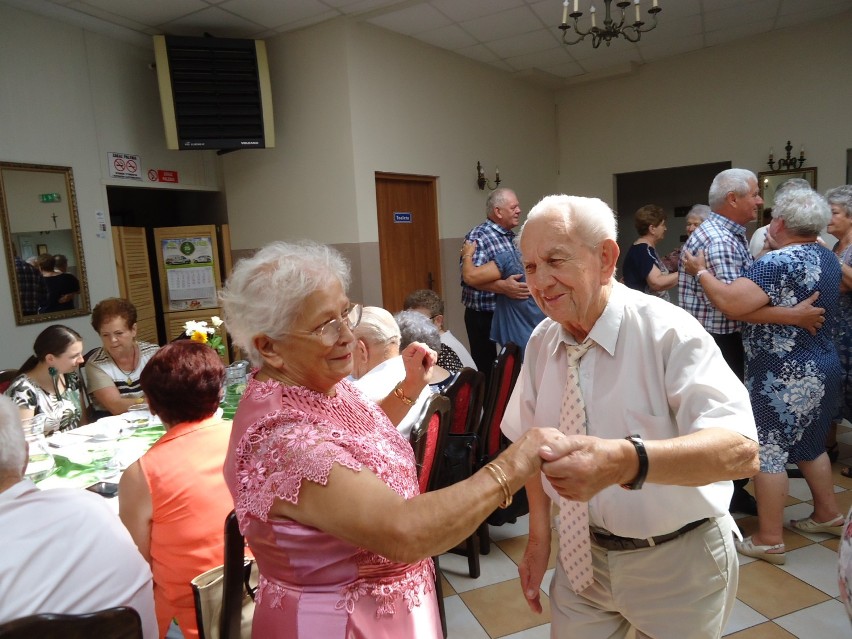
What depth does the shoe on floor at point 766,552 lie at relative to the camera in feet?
9.04

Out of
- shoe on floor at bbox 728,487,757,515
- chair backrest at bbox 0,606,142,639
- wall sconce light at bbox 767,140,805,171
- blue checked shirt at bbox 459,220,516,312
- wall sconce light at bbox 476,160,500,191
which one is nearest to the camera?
chair backrest at bbox 0,606,142,639

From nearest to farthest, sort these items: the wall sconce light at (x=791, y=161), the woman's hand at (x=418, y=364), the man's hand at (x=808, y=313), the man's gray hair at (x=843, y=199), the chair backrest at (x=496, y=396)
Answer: the woman's hand at (x=418, y=364), the man's hand at (x=808, y=313), the chair backrest at (x=496, y=396), the man's gray hair at (x=843, y=199), the wall sconce light at (x=791, y=161)

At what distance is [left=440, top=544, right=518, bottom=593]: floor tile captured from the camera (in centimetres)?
276

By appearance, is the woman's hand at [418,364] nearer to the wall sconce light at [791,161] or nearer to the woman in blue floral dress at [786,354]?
the woman in blue floral dress at [786,354]

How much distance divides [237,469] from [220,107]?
4.76m

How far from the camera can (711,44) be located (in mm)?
6719

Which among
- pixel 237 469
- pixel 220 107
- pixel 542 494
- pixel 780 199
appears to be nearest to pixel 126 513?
pixel 237 469

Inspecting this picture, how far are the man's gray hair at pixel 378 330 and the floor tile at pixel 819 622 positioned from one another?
1.92 metres

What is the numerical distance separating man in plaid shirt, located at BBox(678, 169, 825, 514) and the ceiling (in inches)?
118

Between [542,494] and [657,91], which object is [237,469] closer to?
[542,494]

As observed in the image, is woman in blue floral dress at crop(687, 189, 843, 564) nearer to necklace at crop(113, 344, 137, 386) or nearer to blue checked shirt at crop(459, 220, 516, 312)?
blue checked shirt at crop(459, 220, 516, 312)

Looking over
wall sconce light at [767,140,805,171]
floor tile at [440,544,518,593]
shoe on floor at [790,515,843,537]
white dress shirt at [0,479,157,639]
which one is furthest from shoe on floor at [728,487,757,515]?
wall sconce light at [767,140,805,171]

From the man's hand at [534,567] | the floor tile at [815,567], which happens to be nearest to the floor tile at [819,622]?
the floor tile at [815,567]

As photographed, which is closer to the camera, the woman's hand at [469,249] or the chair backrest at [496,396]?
the chair backrest at [496,396]
